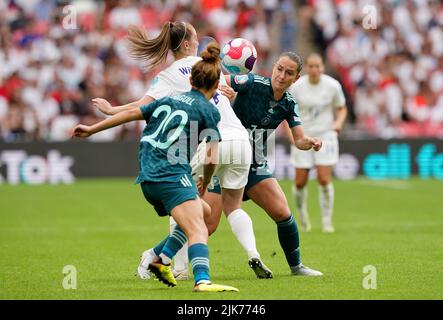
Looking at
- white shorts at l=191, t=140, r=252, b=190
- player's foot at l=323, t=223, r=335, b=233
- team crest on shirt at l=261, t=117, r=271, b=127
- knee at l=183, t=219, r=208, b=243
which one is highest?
team crest on shirt at l=261, t=117, r=271, b=127

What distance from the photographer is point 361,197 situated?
19.0 meters

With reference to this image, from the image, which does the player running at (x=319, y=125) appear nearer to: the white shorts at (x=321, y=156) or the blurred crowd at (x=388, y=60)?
the white shorts at (x=321, y=156)

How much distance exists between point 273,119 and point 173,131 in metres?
1.77

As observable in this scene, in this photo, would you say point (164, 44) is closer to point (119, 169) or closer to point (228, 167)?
point (228, 167)

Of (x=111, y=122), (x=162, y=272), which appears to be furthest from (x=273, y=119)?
(x=111, y=122)

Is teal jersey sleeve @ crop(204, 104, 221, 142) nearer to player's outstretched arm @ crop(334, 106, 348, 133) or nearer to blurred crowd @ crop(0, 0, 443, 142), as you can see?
player's outstretched arm @ crop(334, 106, 348, 133)

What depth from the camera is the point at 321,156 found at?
14438 millimetres

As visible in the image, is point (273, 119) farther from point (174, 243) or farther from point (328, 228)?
point (328, 228)

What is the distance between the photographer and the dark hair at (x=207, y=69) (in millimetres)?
7754

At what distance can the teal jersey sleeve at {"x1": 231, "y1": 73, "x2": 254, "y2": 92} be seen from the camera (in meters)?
9.16

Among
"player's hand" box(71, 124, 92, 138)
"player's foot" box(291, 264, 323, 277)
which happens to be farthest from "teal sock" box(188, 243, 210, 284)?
"player's foot" box(291, 264, 323, 277)

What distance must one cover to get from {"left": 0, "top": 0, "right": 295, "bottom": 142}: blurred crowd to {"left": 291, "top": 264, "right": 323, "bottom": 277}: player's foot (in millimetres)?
13703
